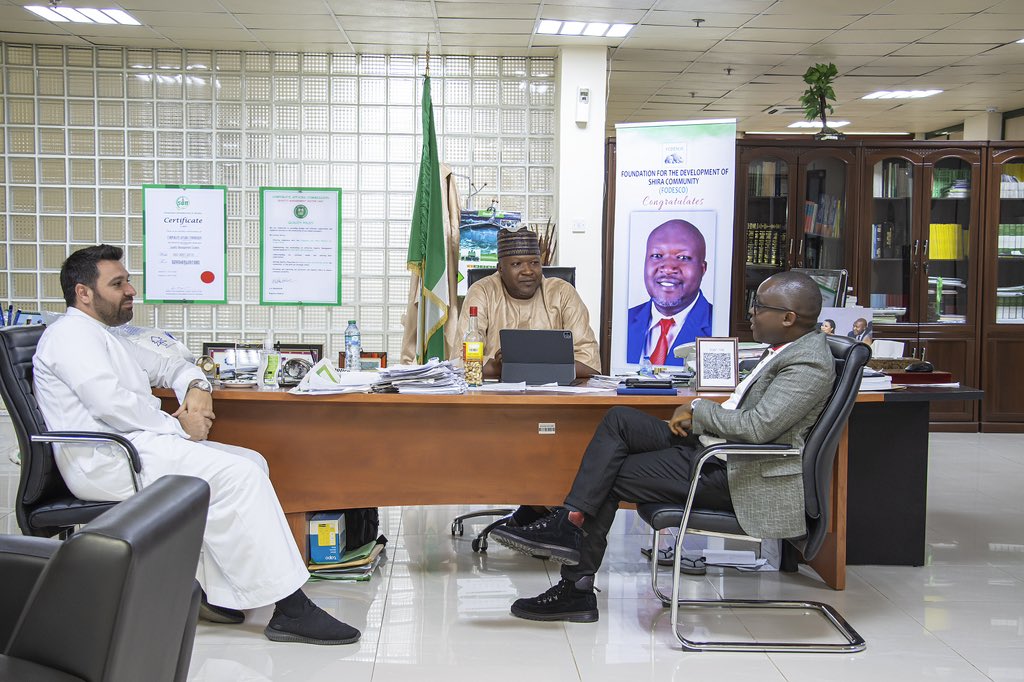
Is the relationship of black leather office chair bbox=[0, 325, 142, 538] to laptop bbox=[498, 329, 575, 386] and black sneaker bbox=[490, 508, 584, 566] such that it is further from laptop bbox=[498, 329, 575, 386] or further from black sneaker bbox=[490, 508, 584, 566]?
laptop bbox=[498, 329, 575, 386]

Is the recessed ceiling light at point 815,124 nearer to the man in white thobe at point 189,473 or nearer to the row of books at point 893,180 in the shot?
the row of books at point 893,180

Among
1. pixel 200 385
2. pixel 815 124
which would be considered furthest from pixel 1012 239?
pixel 200 385

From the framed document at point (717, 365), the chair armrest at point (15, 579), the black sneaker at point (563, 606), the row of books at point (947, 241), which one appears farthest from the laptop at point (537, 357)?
the row of books at point (947, 241)

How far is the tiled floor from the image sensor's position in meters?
2.79

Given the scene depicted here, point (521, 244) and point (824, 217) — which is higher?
point (824, 217)

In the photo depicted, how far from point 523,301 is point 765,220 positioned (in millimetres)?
3490

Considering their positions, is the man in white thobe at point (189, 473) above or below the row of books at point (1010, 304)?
below

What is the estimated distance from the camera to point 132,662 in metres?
1.37

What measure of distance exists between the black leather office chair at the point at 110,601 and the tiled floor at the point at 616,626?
4.60 feet

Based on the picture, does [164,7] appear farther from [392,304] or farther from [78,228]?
[392,304]

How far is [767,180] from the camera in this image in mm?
7320

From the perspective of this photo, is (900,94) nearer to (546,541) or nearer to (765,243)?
(765,243)

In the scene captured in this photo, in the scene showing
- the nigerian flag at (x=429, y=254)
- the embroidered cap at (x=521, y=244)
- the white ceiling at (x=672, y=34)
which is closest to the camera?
the embroidered cap at (x=521, y=244)

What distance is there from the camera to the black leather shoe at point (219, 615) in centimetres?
315
